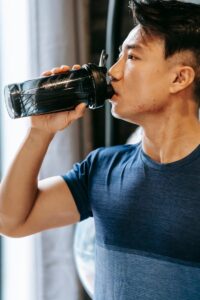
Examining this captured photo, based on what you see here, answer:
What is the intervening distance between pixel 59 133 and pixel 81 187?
0.60 metres

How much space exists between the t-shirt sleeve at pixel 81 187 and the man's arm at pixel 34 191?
1cm

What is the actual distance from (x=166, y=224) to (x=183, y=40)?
0.38 m

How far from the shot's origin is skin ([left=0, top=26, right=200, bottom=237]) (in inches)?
41.1

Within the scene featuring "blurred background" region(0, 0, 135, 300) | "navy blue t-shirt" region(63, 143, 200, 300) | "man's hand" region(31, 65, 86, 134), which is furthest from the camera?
"blurred background" region(0, 0, 135, 300)

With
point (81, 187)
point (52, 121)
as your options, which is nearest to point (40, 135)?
point (52, 121)

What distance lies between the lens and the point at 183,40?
1.04 meters

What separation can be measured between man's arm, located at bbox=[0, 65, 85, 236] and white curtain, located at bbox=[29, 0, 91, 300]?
1.76 feet

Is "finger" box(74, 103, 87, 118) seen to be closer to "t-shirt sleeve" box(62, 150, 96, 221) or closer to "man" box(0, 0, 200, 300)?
"man" box(0, 0, 200, 300)

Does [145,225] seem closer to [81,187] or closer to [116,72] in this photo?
[81,187]

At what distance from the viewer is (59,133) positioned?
1740 millimetres

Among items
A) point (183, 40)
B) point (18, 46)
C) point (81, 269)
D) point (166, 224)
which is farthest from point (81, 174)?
point (18, 46)

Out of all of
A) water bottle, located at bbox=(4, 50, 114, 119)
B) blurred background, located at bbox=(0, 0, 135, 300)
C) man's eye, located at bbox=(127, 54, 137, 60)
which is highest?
man's eye, located at bbox=(127, 54, 137, 60)

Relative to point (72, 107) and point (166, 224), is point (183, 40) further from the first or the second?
point (166, 224)

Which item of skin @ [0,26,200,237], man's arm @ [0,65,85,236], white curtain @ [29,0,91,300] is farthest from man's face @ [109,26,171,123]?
white curtain @ [29,0,91,300]
